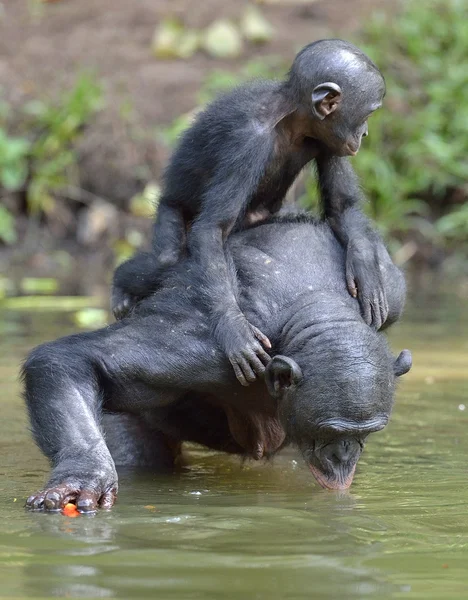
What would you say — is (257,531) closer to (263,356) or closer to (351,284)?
(263,356)

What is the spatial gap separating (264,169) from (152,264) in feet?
2.30

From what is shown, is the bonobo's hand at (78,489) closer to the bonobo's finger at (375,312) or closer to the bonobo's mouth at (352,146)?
the bonobo's finger at (375,312)

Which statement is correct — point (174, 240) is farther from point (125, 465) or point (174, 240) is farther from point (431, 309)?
point (431, 309)

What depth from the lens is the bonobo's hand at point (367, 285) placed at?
5.17m

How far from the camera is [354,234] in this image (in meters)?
5.48

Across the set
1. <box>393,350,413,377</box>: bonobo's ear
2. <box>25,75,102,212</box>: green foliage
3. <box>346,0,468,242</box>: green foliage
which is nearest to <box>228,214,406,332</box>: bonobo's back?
<box>393,350,413,377</box>: bonobo's ear

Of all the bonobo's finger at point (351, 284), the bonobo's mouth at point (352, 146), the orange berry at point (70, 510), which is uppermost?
the bonobo's mouth at point (352, 146)

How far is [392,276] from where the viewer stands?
Answer: 544 centimetres

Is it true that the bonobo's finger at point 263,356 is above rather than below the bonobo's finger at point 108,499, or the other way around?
above

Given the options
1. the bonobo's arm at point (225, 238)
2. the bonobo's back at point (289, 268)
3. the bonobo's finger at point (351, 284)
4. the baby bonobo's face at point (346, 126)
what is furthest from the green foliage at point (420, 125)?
the bonobo's finger at point (351, 284)

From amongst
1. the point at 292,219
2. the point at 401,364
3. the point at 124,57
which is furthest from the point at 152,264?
the point at 124,57

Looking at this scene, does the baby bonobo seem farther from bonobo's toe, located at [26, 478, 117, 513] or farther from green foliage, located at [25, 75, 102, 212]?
green foliage, located at [25, 75, 102, 212]

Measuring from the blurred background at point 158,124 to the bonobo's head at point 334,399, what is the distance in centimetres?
Result: 753

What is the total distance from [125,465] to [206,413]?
46 cm
